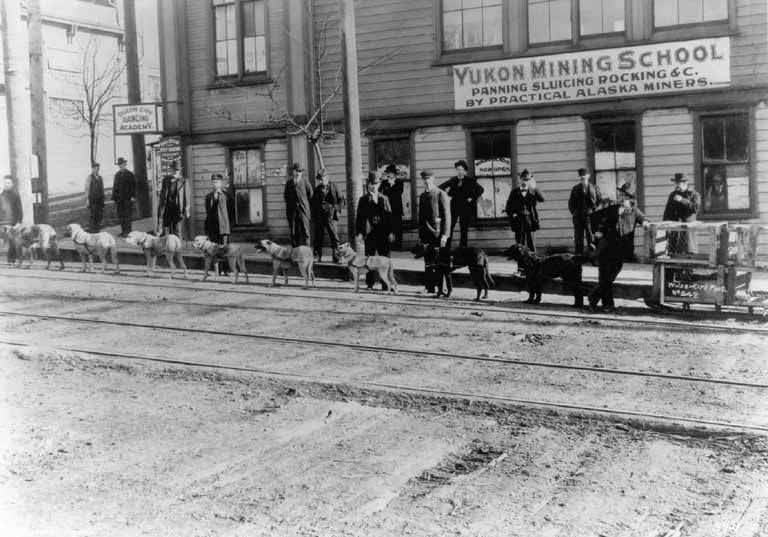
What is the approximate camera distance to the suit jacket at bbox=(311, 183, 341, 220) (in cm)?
1692

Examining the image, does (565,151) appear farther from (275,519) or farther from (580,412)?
(275,519)

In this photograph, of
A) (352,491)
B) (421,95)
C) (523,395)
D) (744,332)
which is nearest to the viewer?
(352,491)

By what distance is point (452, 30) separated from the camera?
2003 cm

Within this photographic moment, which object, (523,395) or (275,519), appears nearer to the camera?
(275,519)

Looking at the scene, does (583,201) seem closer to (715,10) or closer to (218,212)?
(715,10)

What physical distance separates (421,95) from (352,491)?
50.8ft

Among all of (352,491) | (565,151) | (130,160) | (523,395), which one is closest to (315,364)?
(523,395)

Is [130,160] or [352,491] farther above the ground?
[130,160]

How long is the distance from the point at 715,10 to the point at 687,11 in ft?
1.71

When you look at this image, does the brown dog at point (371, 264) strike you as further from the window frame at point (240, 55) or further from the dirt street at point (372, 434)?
the window frame at point (240, 55)

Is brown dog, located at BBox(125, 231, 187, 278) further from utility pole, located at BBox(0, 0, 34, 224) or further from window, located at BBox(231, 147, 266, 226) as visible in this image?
window, located at BBox(231, 147, 266, 226)

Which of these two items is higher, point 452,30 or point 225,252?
point 452,30

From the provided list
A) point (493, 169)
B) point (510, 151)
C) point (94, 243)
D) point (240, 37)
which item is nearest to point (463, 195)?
point (493, 169)

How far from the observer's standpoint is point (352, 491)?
5.81 metres
